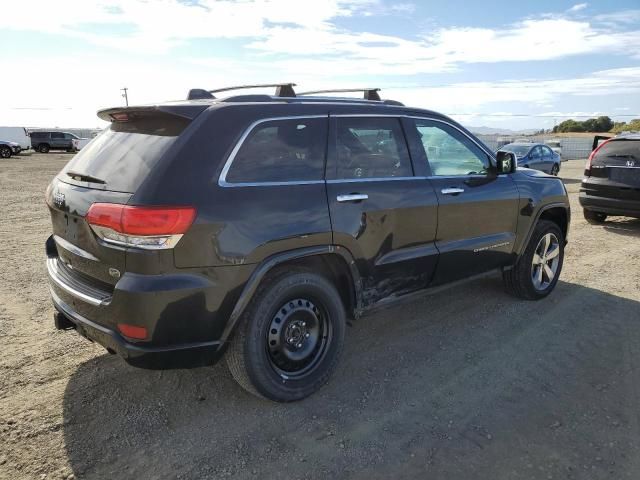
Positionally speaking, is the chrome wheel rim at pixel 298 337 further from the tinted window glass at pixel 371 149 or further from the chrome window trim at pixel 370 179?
the tinted window glass at pixel 371 149

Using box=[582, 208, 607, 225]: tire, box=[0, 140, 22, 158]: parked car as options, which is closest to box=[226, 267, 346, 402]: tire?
box=[582, 208, 607, 225]: tire

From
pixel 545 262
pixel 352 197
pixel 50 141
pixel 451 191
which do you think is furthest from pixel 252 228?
pixel 50 141

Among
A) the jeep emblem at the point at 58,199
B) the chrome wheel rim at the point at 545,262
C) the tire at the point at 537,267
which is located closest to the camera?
the jeep emblem at the point at 58,199

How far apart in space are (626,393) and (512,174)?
217 centimetres

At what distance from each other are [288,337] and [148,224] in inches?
46.4

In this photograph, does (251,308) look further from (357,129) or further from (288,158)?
(357,129)

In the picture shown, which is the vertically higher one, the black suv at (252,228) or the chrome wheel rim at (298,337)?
the black suv at (252,228)

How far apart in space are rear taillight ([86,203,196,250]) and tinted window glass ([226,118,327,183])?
383 mm

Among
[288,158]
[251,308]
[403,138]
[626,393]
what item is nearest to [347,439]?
[251,308]

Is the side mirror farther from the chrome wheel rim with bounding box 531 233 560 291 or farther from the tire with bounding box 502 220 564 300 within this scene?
the chrome wheel rim with bounding box 531 233 560 291

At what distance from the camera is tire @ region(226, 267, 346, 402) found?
9.89 feet

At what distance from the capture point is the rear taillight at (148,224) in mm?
2596

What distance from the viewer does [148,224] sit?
2594 millimetres

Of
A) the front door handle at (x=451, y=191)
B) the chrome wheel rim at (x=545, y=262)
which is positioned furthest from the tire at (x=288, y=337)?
the chrome wheel rim at (x=545, y=262)
